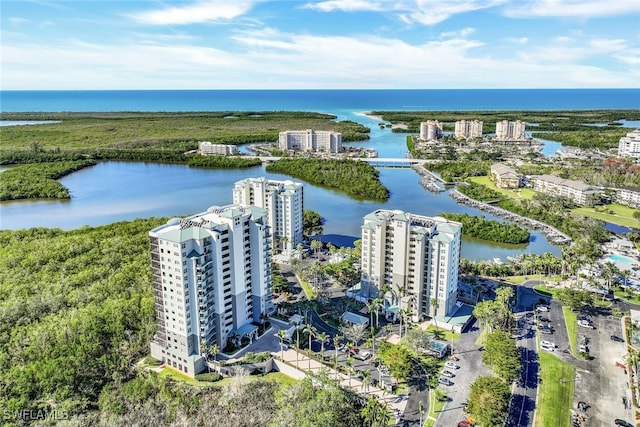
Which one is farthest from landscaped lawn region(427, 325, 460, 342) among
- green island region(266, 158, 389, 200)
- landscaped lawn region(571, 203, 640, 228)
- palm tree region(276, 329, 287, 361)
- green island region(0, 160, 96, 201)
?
green island region(0, 160, 96, 201)

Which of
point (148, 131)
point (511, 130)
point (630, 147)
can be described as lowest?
point (630, 147)

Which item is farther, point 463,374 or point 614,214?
point 614,214

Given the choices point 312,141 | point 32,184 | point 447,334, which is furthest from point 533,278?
point 312,141

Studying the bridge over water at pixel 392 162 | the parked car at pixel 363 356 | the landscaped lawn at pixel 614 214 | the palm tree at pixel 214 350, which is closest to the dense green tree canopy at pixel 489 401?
the parked car at pixel 363 356

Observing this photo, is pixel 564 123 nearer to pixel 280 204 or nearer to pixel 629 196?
pixel 629 196

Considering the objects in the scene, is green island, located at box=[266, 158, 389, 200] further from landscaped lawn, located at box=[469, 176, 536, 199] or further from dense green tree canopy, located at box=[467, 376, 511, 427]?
dense green tree canopy, located at box=[467, 376, 511, 427]

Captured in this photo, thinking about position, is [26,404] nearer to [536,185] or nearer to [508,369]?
[508,369]
